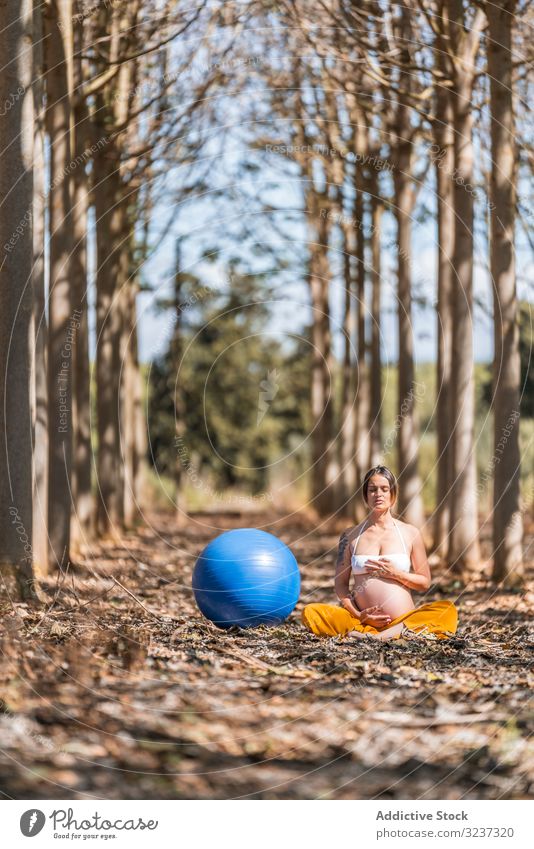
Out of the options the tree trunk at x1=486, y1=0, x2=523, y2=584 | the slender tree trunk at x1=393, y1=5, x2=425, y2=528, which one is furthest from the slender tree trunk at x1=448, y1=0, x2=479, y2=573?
the slender tree trunk at x1=393, y1=5, x2=425, y2=528

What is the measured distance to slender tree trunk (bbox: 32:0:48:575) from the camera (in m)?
12.0

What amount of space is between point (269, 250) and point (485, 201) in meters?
11.4

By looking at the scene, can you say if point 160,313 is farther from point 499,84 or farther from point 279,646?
point 279,646

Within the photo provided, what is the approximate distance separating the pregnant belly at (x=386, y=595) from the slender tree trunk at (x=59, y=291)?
16.1 ft

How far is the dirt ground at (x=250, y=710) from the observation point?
6.37 meters

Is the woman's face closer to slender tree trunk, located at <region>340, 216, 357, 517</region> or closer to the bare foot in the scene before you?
the bare foot

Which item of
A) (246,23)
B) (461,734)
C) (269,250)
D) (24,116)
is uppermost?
(246,23)

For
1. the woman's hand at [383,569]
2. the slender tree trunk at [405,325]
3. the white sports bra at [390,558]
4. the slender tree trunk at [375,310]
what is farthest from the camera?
the slender tree trunk at [375,310]

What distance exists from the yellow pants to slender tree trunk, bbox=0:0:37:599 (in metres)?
3.04

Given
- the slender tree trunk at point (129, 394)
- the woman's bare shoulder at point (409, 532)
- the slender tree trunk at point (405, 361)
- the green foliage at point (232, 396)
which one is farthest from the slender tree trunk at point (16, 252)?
the green foliage at point (232, 396)

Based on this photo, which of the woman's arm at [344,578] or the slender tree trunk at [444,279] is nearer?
the woman's arm at [344,578]

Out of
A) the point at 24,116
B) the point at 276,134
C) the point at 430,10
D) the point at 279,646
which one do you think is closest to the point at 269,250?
the point at 276,134

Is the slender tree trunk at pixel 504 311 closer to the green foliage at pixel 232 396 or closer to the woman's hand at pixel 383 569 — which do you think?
the woman's hand at pixel 383 569

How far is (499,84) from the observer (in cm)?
1378
